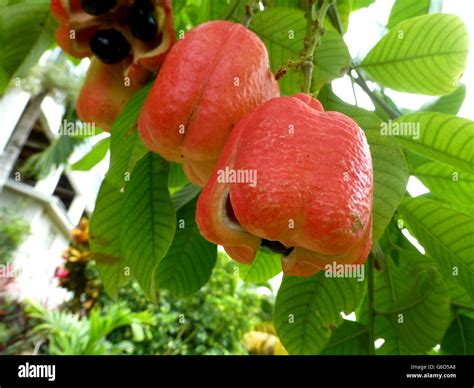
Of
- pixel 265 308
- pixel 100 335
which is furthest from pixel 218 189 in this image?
pixel 265 308

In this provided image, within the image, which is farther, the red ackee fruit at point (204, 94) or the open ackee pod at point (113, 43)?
the open ackee pod at point (113, 43)

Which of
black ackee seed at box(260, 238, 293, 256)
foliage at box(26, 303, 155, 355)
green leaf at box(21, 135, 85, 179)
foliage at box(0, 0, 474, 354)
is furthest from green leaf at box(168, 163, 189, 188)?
green leaf at box(21, 135, 85, 179)

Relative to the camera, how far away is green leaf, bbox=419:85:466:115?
0.92 meters

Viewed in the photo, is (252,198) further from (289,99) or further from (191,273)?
(191,273)

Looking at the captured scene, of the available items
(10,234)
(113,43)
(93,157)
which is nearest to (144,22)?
(113,43)

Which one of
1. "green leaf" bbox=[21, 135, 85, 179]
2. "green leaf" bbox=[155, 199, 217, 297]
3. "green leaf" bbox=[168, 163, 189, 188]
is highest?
"green leaf" bbox=[21, 135, 85, 179]

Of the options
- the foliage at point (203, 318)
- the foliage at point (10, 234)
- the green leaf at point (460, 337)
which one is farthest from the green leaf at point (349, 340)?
the foliage at point (10, 234)

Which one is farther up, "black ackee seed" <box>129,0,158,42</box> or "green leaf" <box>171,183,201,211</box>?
"black ackee seed" <box>129,0,158,42</box>

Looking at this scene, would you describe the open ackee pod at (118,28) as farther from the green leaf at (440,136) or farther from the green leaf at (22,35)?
the green leaf at (440,136)

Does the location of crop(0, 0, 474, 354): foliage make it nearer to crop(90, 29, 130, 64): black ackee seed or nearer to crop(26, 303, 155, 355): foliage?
crop(90, 29, 130, 64): black ackee seed

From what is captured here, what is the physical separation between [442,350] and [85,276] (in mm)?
4059

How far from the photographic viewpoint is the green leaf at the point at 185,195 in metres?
0.72

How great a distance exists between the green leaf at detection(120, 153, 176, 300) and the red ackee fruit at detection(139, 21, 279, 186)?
96 millimetres

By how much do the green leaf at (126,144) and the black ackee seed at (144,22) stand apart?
0.06 metres
